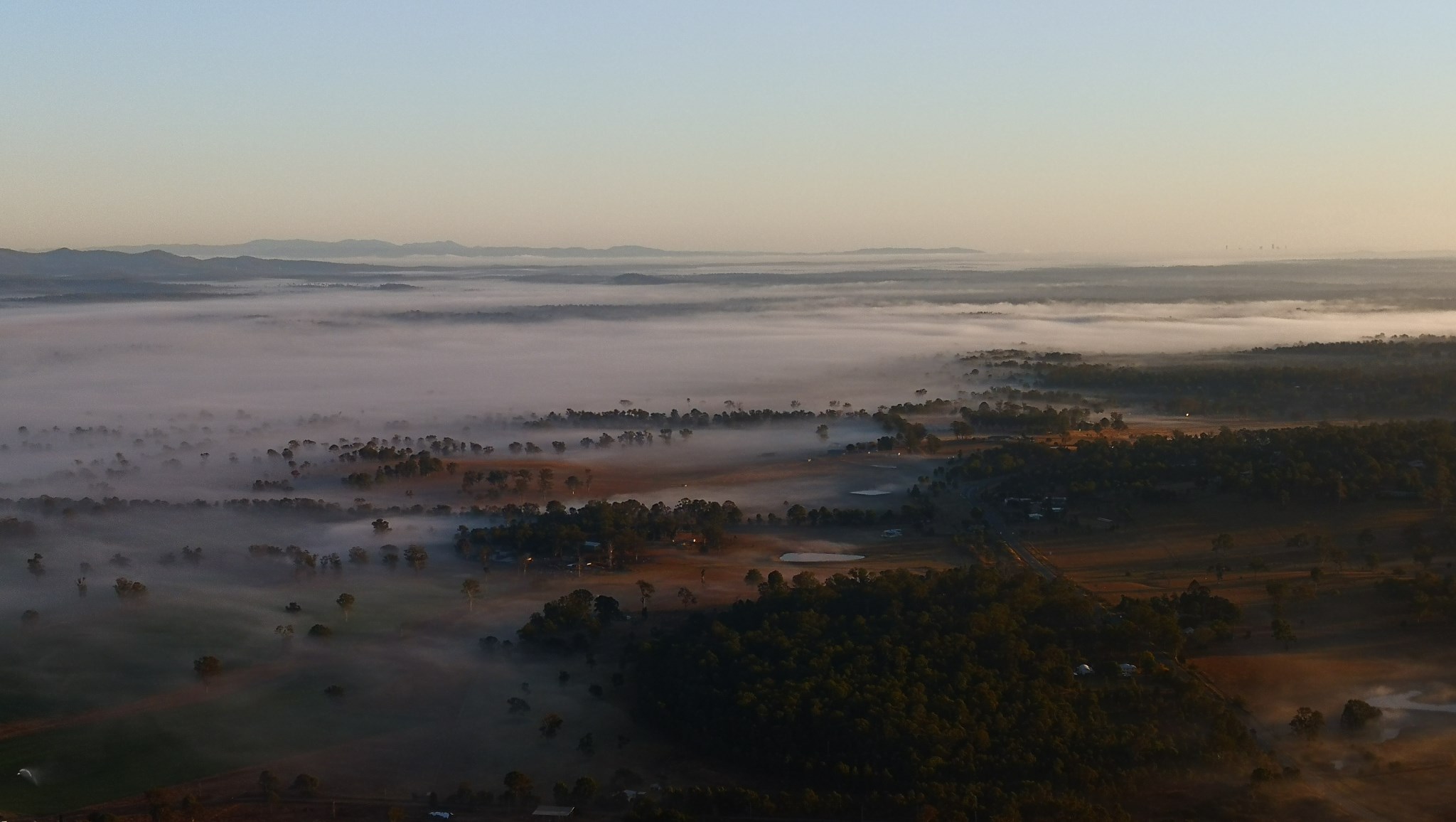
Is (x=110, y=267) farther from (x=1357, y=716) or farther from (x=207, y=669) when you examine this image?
(x=1357, y=716)

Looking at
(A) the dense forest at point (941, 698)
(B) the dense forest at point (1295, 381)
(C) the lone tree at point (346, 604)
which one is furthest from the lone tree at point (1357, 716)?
(B) the dense forest at point (1295, 381)

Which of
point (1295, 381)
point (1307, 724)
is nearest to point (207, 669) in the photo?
point (1307, 724)

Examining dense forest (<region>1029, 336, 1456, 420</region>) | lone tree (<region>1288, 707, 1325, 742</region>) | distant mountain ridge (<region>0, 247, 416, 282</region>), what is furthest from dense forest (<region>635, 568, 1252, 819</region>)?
distant mountain ridge (<region>0, 247, 416, 282</region>)

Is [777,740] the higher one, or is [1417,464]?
[1417,464]

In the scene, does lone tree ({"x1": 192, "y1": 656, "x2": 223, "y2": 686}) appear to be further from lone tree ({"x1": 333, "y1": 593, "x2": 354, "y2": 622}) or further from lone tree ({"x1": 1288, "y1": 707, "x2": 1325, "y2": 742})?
lone tree ({"x1": 1288, "y1": 707, "x2": 1325, "y2": 742})

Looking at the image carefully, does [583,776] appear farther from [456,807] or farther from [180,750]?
[180,750]

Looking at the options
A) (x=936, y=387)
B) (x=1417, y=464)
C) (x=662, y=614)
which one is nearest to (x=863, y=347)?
(x=936, y=387)
